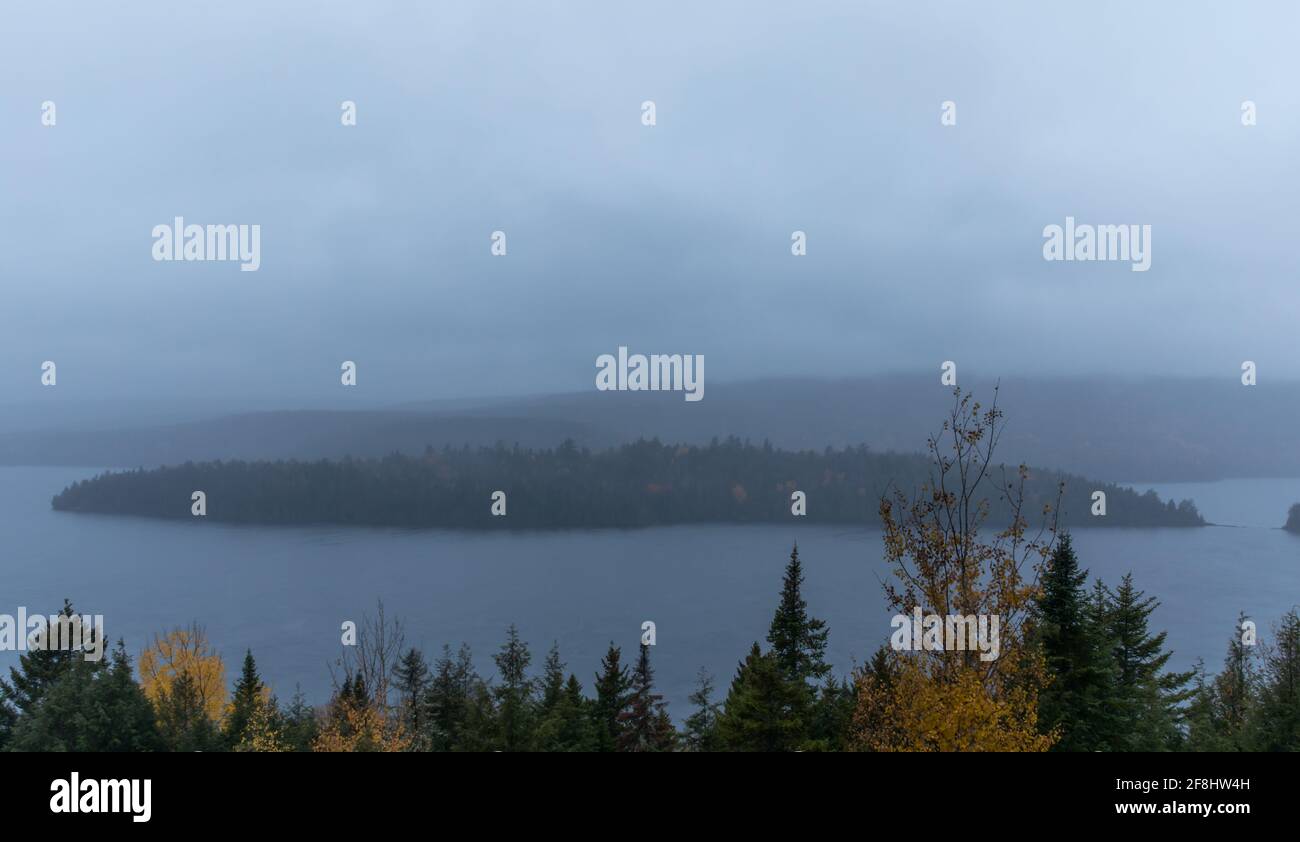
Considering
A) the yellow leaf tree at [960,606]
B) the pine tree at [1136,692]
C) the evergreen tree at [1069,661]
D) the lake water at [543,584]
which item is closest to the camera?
the yellow leaf tree at [960,606]

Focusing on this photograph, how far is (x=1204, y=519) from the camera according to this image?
197 metres

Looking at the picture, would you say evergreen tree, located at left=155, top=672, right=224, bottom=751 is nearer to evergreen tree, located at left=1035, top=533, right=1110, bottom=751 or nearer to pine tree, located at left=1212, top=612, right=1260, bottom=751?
evergreen tree, located at left=1035, top=533, right=1110, bottom=751

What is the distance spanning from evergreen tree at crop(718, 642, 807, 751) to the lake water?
6969 cm

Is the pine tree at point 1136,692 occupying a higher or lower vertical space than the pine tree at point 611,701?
higher

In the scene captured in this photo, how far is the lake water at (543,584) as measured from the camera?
4638 inches

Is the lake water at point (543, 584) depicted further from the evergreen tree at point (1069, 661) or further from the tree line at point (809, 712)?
the evergreen tree at point (1069, 661)

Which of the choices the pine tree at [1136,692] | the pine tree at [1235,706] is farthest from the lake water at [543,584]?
the pine tree at [1136,692]

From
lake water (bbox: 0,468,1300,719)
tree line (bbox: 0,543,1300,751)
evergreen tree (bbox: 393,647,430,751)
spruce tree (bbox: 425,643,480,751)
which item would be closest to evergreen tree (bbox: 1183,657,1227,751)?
tree line (bbox: 0,543,1300,751)

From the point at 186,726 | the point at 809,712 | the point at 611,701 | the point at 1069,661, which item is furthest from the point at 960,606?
the point at 611,701

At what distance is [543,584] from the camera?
152875 mm

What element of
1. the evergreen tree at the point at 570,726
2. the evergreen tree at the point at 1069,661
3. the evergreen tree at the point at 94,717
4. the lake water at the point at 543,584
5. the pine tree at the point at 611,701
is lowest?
the lake water at the point at 543,584

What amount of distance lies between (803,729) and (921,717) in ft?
39.7

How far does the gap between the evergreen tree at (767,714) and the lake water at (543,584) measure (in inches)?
2744
